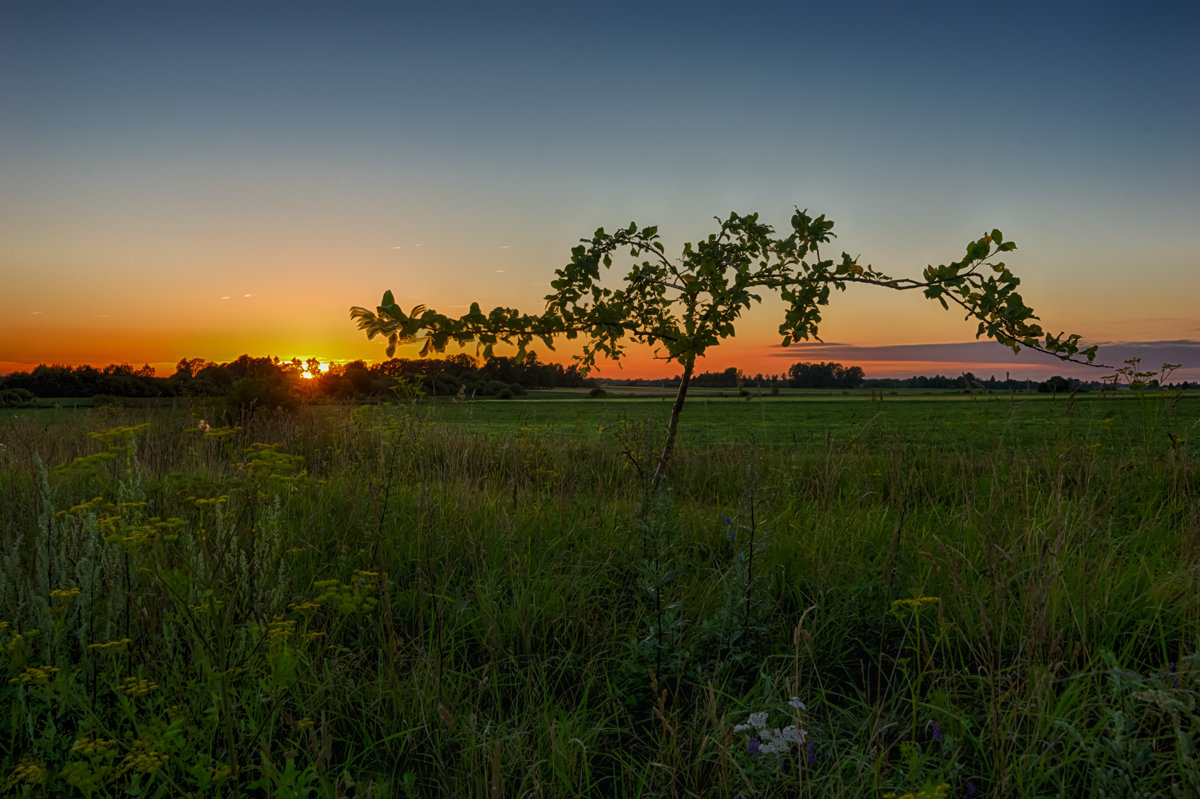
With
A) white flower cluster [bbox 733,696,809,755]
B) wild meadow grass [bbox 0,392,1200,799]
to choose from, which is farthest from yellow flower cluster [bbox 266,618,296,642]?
white flower cluster [bbox 733,696,809,755]

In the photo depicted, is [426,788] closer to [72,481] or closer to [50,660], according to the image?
[50,660]

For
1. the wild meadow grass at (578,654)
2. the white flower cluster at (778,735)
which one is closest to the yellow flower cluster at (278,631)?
the wild meadow grass at (578,654)

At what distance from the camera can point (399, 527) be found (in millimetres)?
4531

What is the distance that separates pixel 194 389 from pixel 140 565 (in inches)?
572

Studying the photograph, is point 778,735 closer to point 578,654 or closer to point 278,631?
point 578,654

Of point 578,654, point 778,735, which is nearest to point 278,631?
point 578,654

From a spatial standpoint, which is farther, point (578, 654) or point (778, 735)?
point (578, 654)

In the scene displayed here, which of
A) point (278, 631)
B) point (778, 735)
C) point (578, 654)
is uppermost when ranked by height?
point (278, 631)

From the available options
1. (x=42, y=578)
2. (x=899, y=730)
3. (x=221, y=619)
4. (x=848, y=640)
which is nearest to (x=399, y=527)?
(x=42, y=578)

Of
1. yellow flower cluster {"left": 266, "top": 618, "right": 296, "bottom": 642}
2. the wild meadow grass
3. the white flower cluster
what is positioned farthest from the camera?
yellow flower cluster {"left": 266, "top": 618, "right": 296, "bottom": 642}

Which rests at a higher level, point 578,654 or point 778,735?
point 778,735

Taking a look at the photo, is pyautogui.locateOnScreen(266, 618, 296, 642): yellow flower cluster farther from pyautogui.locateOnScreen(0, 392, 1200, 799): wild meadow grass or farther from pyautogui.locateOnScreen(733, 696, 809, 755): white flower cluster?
pyautogui.locateOnScreen(733, 696, 809, 755): white flower cluster

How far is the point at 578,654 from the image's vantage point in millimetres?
3178

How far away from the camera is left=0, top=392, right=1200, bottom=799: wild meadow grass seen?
86.9 inches
